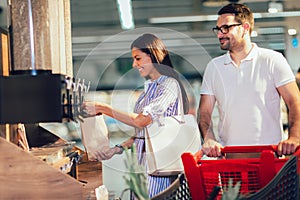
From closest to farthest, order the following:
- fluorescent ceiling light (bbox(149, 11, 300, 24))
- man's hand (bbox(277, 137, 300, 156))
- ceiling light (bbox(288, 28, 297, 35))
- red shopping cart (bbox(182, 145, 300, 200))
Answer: red shopping cart (bbox(182, 145, 300, 200)) < man's hand (bbox(277, 137, 300, 156)) < fluorescent ceiling light (bbox(149, 11, 300, 24)) < ceiling light (bbox(288, 28, 297, 35))

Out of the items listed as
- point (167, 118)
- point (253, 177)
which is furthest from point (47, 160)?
point (167, 118)

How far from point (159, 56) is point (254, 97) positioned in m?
0.50

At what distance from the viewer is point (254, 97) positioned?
2879 mm

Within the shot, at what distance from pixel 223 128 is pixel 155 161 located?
0.35 metres

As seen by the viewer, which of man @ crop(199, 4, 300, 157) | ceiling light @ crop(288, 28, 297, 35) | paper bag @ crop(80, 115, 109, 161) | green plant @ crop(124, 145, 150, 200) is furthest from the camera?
ceiling light @ crop(288, 28, 297, 35)

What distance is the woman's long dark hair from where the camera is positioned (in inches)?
121

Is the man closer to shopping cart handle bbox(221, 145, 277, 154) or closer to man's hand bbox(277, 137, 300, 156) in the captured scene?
shopping cart handle bbox(221, 145, 277, 154)

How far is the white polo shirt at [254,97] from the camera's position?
287 cm

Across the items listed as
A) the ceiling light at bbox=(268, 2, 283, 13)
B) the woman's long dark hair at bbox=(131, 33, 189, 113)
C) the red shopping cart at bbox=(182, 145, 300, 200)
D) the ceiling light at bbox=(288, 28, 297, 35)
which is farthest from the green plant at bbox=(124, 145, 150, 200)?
the ceiling light at bbox=(288, 28, 297, 35)

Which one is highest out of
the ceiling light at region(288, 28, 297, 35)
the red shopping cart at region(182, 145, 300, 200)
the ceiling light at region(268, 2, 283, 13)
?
the ceiling light at region(268, 2, 283, 13)

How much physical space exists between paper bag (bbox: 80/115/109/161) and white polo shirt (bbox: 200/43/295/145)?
62cm

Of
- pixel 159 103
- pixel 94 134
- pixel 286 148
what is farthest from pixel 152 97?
pixel 286 148

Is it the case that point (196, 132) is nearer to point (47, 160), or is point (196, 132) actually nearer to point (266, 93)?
point (266, 93)

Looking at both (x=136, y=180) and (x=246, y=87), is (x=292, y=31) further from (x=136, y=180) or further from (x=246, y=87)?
(x=136, y=180)
